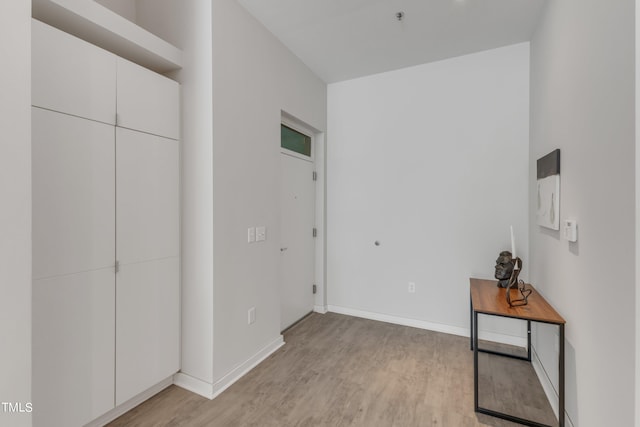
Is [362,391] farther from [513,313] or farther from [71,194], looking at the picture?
[71,194]

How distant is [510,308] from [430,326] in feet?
4.48

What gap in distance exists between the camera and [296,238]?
10.8 feet

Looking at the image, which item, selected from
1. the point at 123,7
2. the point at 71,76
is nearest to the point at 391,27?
the point at 123,7

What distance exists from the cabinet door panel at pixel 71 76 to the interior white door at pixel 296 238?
5.12ft

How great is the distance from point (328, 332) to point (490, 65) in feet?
10.2

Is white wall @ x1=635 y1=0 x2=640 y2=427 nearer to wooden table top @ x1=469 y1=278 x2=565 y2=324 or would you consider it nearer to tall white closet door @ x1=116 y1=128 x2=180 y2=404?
wooden table top @ x1=469 y1=278 x2=565 y2=324

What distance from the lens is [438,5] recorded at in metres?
2.24

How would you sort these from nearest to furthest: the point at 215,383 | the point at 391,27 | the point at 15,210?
the point at 15,210 → the point at 215,383 → the point at 391,27

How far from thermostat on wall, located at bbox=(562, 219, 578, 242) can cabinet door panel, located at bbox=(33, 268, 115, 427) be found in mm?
2608

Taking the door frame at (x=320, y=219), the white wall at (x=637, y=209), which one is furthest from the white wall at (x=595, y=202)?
the door frame at (x=320, y=219)

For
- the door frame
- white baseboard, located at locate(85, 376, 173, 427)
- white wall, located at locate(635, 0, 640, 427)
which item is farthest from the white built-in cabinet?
white wall, located at locate(635, 0, 640, 427)

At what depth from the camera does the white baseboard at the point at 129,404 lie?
177 cm

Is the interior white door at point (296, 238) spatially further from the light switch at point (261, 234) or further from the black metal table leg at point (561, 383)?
the black metal table leg at point (561, 383)

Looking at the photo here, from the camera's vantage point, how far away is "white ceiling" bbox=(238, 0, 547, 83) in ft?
7.39
